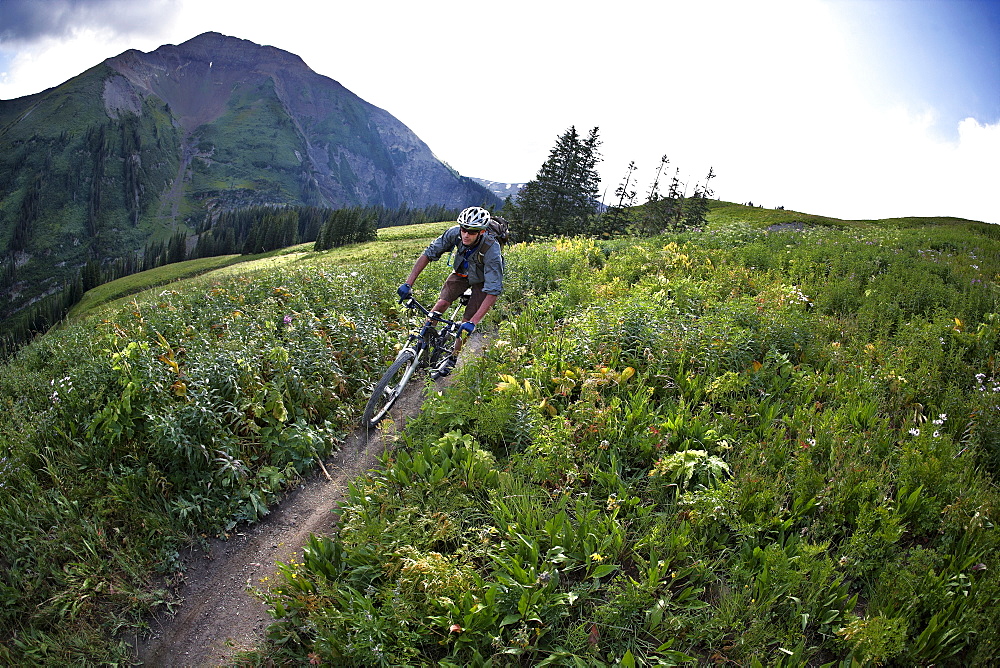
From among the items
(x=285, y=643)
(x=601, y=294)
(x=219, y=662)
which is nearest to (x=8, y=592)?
(x=219, y=662)

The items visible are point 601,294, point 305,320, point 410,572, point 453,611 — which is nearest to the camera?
point 453,611

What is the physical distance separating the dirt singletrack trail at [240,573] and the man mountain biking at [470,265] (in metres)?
2.32

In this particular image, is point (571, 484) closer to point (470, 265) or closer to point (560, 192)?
point (470, 265)

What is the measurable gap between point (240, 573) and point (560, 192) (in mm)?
42034

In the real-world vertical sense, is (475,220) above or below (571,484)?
above

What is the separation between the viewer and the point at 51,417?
19.7ft

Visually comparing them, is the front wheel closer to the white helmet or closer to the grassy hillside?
the grassy hillside

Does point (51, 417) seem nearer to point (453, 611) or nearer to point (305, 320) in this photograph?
point (305, 320)

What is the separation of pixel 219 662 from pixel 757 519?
538 centimetres

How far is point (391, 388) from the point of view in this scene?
24.3 feet

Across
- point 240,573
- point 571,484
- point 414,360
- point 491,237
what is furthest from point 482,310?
point 240,573

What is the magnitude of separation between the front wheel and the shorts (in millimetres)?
1317

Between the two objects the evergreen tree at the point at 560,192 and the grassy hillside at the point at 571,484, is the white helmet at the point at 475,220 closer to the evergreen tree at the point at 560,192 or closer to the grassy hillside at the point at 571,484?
the grassy hillside at the point at 571,484

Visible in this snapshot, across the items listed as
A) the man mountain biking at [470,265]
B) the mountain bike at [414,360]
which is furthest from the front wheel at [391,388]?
the man mountain biking at [470,265]
